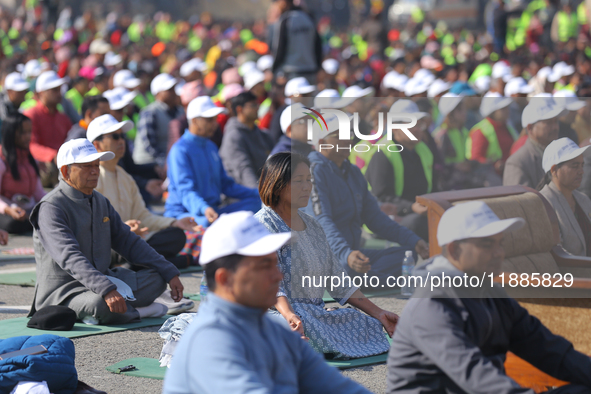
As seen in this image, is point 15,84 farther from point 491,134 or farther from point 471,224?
point 471,224

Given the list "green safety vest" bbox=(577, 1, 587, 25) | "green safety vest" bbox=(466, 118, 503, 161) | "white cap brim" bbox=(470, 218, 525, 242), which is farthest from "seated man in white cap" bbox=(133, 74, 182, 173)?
"green safety vest" bbox=(577, 1, 587, 25)

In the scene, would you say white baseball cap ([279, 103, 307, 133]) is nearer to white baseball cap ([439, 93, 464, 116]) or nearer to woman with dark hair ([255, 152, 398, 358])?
woman with dark hair ([255, 152, 398, 358])

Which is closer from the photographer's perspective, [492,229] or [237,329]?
[237,329]

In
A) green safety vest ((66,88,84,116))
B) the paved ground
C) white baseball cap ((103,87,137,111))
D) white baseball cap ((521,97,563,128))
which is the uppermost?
white baseball cap ((521,97,563,128))

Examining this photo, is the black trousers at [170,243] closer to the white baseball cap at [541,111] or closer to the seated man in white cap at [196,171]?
the seated man in white cap at [196,171]

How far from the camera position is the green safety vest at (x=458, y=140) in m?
9.17

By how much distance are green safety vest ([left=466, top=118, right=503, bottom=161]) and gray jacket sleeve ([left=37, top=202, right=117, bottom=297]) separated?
4915mm

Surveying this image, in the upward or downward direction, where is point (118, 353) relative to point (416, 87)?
downward

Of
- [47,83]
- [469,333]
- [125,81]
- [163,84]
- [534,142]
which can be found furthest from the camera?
[125,81]

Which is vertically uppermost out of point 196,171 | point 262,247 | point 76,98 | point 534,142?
point 262,247

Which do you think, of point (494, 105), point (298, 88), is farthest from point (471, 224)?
point (298, 88)

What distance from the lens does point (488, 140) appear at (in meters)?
9.09

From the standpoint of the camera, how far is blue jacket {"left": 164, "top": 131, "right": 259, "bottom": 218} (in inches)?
298

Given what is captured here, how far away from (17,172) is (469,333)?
627 centimetres
